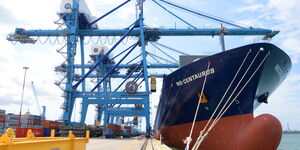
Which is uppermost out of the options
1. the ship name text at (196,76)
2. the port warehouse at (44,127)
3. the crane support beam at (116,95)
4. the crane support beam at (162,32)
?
the crane support beam at (162,32)

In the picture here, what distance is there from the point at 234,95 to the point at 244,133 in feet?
6.53

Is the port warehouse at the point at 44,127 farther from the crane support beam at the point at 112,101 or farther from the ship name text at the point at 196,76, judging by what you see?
the ship name text at the point at 196,76

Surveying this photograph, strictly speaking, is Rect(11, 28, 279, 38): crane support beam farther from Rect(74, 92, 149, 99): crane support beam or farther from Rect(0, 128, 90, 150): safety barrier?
Rect(0, 128, 90, 150): safety barrier

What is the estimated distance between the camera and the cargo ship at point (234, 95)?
8375 millimetres

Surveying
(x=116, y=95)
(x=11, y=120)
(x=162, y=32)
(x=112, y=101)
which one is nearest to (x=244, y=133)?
(x=116, y=95)

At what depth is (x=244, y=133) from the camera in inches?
342

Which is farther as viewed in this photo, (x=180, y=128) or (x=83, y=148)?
(x=180, y=128)

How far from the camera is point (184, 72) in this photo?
12078mm

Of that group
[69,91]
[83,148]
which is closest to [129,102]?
[69,91]

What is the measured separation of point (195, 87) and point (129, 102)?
16.9 metres

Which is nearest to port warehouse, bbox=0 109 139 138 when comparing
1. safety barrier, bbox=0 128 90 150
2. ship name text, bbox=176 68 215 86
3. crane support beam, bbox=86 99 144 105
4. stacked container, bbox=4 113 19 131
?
stacked container, bbox=4 113 19 131

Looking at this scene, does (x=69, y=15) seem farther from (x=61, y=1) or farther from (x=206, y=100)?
(x=206, y=100)

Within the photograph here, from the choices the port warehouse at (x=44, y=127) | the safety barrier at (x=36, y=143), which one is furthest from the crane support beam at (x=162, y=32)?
the safety barrier at (x=36, y=143)

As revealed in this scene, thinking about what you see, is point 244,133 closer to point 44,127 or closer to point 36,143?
point 36,143
